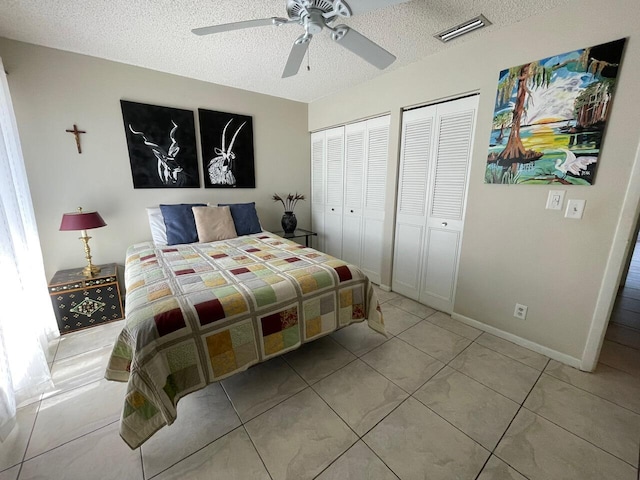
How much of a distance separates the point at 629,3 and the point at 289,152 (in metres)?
3.05

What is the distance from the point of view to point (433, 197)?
2.39 meters

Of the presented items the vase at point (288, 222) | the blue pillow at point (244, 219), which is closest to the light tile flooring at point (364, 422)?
the blue pillow at point (244, 219)

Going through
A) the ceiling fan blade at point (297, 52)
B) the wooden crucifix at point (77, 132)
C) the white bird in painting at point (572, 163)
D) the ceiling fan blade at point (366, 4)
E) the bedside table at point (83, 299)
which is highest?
the ceiling fan blade at point (366, 4)

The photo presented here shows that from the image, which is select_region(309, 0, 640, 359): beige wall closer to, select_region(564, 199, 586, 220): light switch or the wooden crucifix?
select_region(564, 199, 586, 220): light switch

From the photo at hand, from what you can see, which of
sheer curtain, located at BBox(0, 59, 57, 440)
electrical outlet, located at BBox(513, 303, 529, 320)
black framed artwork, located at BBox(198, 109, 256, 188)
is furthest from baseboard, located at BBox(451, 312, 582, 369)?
sheer curtain, located at BBox(0, 59, 57, 440)

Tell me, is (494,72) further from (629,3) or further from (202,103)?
(202,103)

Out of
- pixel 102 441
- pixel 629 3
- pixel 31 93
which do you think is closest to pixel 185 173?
pixel 31 93

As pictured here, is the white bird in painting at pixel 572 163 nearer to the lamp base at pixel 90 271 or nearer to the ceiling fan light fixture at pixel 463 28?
the ceiling fan light fixture at pixel 463 28

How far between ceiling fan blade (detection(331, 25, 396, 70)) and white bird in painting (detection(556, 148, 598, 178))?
4.11ft

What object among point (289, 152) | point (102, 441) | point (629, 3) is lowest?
point (102, 441)

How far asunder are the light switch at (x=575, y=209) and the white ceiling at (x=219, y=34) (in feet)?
3.95

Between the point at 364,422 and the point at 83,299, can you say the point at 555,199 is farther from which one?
the point at 83,299

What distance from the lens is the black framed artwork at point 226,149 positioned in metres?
2.94

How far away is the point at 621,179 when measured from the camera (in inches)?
58.2
